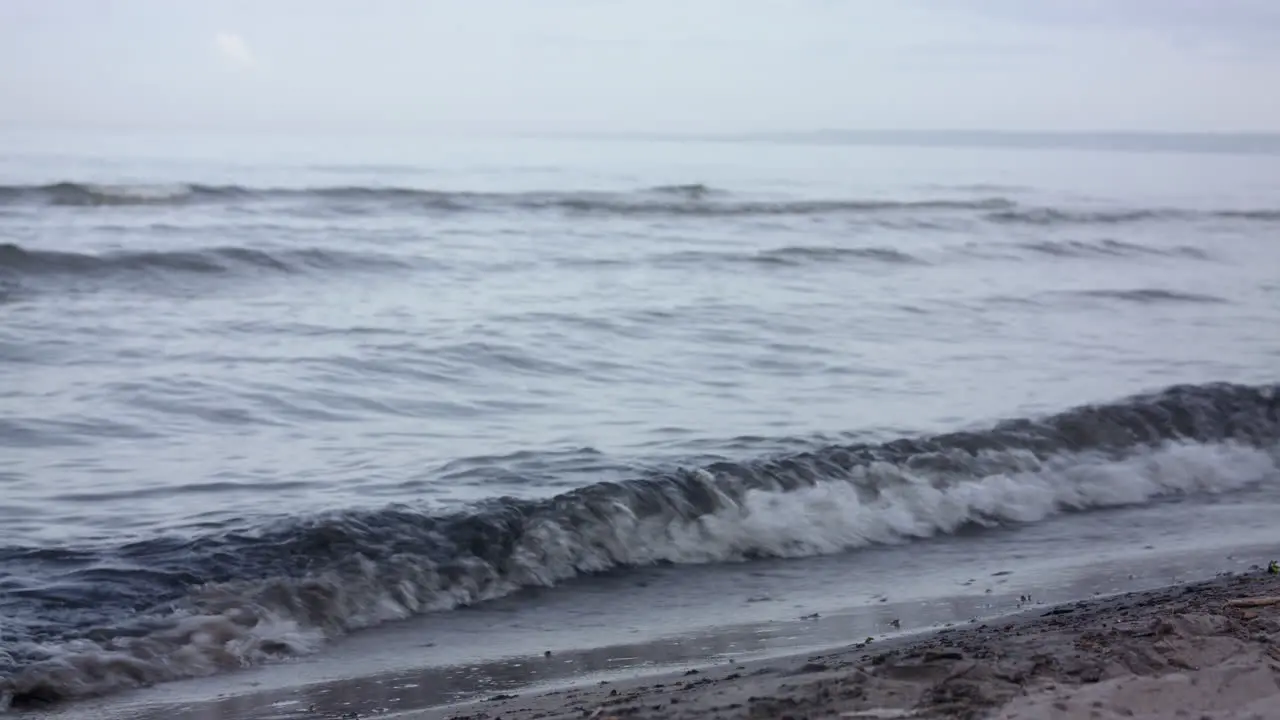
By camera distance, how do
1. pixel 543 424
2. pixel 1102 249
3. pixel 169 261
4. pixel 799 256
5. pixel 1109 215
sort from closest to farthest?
pixel 543 424 → pixel 169 261 → pixel 799 256 → pixel 1102 249 → pixel 1109 215

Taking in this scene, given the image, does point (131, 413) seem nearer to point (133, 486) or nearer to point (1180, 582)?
point (133, 486)

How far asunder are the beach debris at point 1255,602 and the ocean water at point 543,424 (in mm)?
1732

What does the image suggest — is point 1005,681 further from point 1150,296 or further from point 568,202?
point 568,202

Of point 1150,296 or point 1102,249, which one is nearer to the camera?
point 1150,296

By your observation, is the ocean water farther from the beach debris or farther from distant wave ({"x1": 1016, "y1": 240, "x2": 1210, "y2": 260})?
the beach debris

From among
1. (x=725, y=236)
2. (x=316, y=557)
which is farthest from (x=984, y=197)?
(x=316, y=557)

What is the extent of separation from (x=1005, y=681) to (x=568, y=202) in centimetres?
2411

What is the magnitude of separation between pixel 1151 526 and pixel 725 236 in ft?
53.9

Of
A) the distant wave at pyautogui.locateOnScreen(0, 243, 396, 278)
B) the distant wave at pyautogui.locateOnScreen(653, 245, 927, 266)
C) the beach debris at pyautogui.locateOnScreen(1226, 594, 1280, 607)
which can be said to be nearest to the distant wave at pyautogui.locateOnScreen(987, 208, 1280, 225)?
the distant wave at pyautogui.locateOnScreen(653, 245, 927, 266)

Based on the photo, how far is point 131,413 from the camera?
871cm

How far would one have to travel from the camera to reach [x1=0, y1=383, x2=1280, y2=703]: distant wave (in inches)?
195

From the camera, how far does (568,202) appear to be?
27.3 meters

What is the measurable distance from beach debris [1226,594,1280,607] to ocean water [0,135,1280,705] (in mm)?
1732

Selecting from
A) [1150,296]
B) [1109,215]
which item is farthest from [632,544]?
[1109,215]
